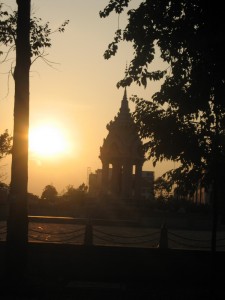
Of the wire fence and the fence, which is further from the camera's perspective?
the wire fence

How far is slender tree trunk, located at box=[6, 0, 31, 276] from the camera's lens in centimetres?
1249

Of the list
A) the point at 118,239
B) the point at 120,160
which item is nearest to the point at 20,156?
the point at 118,239

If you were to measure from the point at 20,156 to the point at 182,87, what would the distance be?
410 centimetres

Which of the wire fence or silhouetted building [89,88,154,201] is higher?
silhouetted building [89,88,154,201]

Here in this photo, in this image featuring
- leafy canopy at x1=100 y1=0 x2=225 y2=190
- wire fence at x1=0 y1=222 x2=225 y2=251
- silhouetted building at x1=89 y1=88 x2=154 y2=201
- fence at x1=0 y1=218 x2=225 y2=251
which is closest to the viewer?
leafy canopy at x1=100 y1=0 x2=225 y2=190

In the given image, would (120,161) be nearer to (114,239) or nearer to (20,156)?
(114,239)

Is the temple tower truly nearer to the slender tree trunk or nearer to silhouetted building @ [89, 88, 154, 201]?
silhouetted building @ [89, 88, 154, 201]

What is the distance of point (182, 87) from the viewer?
1105cm

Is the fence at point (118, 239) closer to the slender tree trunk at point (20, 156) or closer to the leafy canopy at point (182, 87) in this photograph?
the slender tree trunk at point (20, 156)

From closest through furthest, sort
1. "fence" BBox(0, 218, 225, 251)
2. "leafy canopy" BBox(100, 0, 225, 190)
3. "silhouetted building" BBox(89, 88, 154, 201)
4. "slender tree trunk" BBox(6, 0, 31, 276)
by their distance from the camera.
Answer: "leafy canopy" BBox(100, 0, 225, 190)
"slender tree trunk" BBox(6, 0, 31, 276)
"fence" BBox(0, 218, 225, 251)
"silhouetted building" BBox(89, 88, 154, 201)

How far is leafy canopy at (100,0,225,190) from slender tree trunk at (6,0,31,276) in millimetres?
2540

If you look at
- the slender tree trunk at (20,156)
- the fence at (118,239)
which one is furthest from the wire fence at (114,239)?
the slender tree trunk at (20,156)

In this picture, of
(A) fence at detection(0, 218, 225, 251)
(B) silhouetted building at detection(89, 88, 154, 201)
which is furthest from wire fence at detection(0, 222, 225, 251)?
(B) silhouetted building at detection(89, 88, 154, 201)

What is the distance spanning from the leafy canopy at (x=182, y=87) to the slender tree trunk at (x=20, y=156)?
254 centimetres
